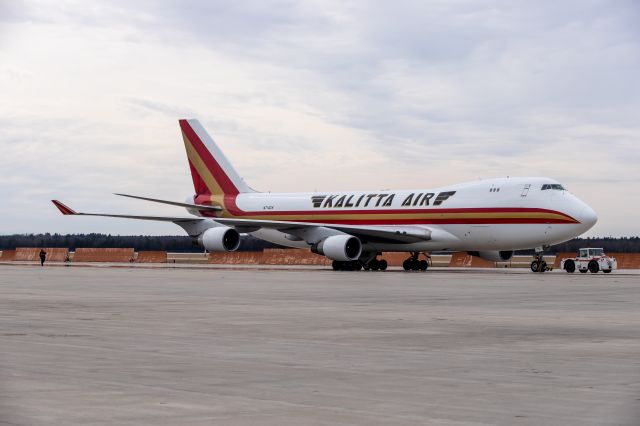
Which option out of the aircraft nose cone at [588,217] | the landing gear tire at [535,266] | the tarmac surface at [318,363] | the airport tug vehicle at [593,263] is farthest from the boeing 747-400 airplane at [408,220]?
the tarmac surface at [318,363]

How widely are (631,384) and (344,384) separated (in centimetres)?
280

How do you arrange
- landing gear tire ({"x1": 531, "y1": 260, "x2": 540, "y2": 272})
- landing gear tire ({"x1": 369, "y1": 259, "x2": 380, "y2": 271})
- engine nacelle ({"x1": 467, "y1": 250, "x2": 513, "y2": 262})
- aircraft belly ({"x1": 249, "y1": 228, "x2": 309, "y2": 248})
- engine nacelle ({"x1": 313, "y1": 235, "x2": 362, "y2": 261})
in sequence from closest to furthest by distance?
landing gear tire ({"x1": 531, "y1": 260, "x2": 540, "y2": 272}), engine nacelle ({"x1": 313, "y1": 235, "x2": 362, "y2": 261}), engine nacelle ({"x1": 467, "y1": 250, "x2": 513, "y2": 262}), landing gear tire ({"x1": 369, "y1": 259, "x2": 380, "y2": 271}), aircraft belly ({"x1": 249, "y1": 228, "x2": 309, "y2": 248})

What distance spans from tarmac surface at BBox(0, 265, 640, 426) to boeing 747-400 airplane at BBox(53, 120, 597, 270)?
911 inches

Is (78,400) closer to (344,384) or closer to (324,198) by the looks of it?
(344,384)

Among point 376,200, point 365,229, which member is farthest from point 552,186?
point 376,200

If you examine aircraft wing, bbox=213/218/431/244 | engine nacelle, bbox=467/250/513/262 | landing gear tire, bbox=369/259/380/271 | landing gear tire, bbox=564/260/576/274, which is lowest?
landing gear tire, bbox=369/259/380/271

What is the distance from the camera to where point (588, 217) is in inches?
1797

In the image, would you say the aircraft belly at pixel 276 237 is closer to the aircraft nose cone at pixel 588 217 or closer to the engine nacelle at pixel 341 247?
the engine nacelle at pixel 341 247

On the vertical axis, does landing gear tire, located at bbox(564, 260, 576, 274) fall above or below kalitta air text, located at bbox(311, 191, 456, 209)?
below

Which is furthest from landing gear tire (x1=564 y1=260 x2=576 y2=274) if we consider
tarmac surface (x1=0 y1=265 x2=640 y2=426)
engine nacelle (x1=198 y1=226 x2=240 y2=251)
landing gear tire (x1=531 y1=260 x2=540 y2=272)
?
tarmac surface (x1=0 y1=265 x2=640 y2=426)

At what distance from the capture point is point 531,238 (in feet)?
153

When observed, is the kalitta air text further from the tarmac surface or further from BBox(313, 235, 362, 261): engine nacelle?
the tarmac surface

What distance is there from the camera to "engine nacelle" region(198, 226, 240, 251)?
168 ft

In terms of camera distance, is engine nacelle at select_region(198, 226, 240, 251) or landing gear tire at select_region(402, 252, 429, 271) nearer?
engine nacelle at select_region(198, 226, 240, 251)
